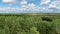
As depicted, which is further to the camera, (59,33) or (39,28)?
(39,28)

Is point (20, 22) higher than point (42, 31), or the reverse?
point (20, 22)

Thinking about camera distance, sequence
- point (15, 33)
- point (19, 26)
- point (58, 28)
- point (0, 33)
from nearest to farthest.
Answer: point (0, 33) < point (15, 33) < point (19, 26) < point (58, 28)

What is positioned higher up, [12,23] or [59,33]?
[12,23]

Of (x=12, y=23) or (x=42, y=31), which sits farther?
(x=42, y=31)

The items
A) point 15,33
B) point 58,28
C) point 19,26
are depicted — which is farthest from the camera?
point 58,28

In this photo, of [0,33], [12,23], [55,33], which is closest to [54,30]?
[55,33]

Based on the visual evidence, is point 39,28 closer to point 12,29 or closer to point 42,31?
point 42,31

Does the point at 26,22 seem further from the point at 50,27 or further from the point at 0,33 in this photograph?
the point at 0,33

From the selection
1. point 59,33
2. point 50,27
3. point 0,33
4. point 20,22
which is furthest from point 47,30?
point 0,33

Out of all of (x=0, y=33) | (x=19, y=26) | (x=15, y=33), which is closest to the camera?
(x=0, y=33)
